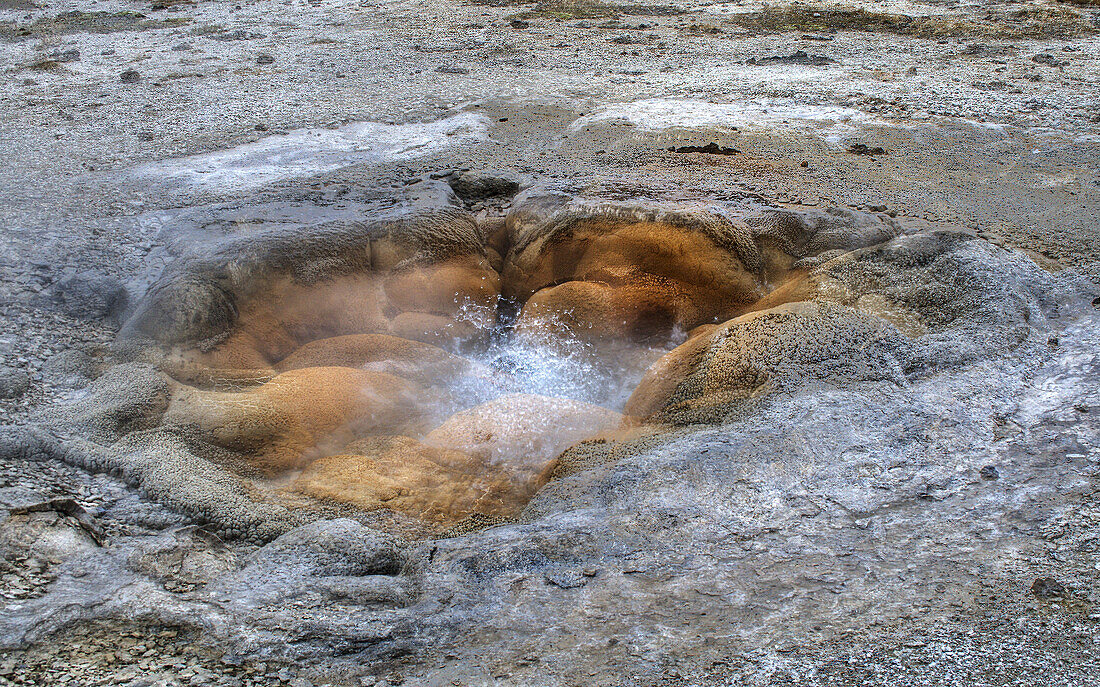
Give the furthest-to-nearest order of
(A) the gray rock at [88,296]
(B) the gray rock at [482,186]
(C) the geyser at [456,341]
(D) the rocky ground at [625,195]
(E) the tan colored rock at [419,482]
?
(B) the gray rock at [482,186]
(A) the gray rock at [88,296]
(C) the geyser at [456,341]
(E) the tan colored rock at [419,482]
(D) the rocky ground at [625,195]

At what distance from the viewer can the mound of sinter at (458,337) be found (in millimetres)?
2428

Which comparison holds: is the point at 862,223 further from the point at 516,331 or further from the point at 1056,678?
the point at 1056,678

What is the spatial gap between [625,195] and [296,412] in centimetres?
209

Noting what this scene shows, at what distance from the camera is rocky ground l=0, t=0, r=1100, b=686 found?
1465mm

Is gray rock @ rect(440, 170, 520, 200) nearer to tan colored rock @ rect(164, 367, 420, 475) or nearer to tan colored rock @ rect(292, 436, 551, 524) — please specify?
tan colored rock @ rect(164, 367, 420, 475)

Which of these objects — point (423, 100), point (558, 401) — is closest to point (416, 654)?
point (558, 401)

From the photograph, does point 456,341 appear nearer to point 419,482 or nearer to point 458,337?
point 458,337

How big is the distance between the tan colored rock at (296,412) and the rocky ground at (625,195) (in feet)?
1.36

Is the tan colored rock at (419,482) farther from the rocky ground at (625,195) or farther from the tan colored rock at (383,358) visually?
the tan colored rock at (383,358)

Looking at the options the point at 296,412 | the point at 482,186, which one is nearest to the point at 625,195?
the point at 482,186

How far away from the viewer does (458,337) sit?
361cm

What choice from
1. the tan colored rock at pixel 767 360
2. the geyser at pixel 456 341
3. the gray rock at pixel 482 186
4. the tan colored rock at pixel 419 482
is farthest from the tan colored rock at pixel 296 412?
the gray rock at pixel 482 186

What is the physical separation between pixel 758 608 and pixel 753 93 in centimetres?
488

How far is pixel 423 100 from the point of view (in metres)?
5.73
